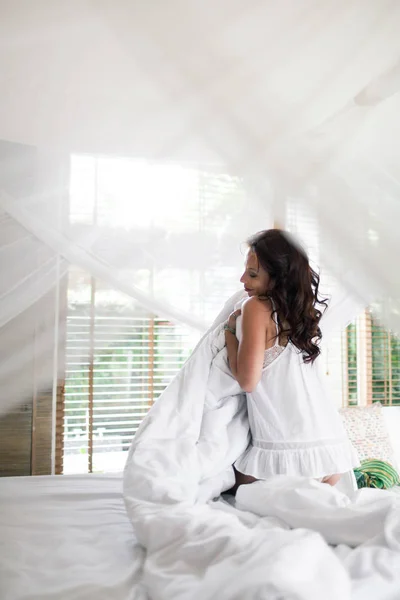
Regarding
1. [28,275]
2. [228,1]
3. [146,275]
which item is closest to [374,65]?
[228,1]

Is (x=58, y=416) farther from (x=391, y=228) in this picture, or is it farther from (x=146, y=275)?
(x=391, y=228)

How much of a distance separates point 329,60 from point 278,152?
10.5 inches

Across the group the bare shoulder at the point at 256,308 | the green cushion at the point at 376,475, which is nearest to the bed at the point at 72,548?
the bare shoulder at the point at 256,308

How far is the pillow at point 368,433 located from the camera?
241 cm

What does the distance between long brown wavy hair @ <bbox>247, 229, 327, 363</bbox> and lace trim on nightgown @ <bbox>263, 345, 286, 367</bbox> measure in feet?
0.16

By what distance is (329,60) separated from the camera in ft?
4.76

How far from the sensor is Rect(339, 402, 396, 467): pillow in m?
2.41

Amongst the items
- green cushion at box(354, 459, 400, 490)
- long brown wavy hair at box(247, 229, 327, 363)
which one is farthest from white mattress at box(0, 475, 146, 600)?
green cushion at box(354, 459, 400, 490)

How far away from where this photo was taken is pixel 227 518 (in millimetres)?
1170

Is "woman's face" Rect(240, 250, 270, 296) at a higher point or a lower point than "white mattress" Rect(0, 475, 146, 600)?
higher

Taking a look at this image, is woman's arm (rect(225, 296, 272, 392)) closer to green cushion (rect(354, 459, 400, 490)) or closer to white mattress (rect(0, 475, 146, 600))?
white mattress (rect(0, 475, 146, 600))

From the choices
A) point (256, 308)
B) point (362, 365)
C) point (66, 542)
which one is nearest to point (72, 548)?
point (66, 542)

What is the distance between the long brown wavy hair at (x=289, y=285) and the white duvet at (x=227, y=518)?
0.74ft

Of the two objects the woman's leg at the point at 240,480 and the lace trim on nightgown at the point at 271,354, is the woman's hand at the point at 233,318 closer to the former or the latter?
the lace trim on nightgown at the point at 271,354
